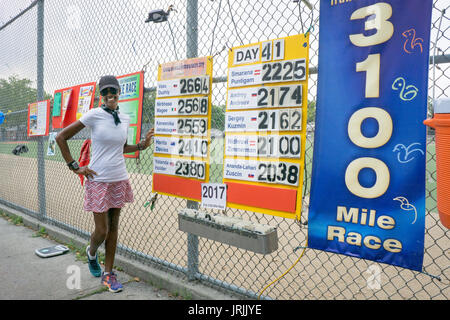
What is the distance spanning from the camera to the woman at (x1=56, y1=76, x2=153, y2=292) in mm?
2984

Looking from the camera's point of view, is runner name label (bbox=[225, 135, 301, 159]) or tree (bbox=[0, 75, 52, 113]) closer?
runner name label (bbox=[225, 135, 301, 159])

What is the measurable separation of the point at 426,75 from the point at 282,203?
1.19 m

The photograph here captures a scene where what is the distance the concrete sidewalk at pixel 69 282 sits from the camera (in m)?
2.99

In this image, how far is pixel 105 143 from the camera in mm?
3012

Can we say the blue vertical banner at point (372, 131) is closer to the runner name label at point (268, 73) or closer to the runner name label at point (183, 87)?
the runner name label at point (268, 73)

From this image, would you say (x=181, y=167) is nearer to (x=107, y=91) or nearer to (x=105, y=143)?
(x=105, y=143)

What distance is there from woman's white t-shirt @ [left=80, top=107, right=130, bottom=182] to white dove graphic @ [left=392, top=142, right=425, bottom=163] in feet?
7.76

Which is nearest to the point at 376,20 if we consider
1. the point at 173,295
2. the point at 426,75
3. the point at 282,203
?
the point at 426,75

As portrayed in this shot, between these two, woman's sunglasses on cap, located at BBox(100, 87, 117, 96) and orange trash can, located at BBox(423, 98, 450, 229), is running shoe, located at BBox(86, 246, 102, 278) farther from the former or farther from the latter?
orange trash can, located at BBox(423, 98, 450, 229)

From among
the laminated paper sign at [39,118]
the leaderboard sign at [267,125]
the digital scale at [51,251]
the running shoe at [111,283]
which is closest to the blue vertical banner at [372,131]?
the leaderboard sign at [267,125]

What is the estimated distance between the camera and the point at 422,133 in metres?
1.79

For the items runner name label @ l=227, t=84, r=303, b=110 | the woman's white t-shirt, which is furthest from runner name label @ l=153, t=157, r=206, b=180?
runner name label @ l=227, t=84, r=303, b=110

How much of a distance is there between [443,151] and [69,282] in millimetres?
3438
